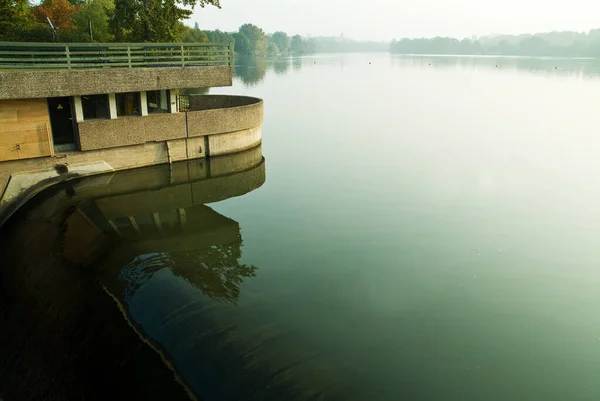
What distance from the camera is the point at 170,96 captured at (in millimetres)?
25531

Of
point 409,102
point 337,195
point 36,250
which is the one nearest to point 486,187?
point 337,195

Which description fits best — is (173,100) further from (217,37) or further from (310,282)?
(217,37)

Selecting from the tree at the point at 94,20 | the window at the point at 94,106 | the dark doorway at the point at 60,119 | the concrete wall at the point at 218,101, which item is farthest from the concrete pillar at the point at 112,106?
the tree at the point at 94,20

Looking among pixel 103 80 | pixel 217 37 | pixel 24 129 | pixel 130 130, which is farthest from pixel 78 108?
pixel 217 37

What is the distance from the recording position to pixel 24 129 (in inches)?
797

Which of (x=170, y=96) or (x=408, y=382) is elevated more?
(x=170, y=96)

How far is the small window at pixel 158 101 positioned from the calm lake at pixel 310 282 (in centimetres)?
362

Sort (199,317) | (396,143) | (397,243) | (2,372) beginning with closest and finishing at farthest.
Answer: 1. (2,372)
2. (199,317)
3. (397,243)
4. (396,143)

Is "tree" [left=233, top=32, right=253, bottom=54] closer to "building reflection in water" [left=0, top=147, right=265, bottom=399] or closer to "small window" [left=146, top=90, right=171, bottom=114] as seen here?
"small window" [left=146, top=90, right=171, bottom=114]

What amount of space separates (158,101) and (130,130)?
4452 millimetres

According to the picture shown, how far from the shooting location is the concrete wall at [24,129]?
64.8ft

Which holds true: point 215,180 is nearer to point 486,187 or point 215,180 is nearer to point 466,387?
point 486,187

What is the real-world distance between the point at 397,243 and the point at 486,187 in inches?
350

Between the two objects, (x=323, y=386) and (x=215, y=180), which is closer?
(x=323, y=386)
